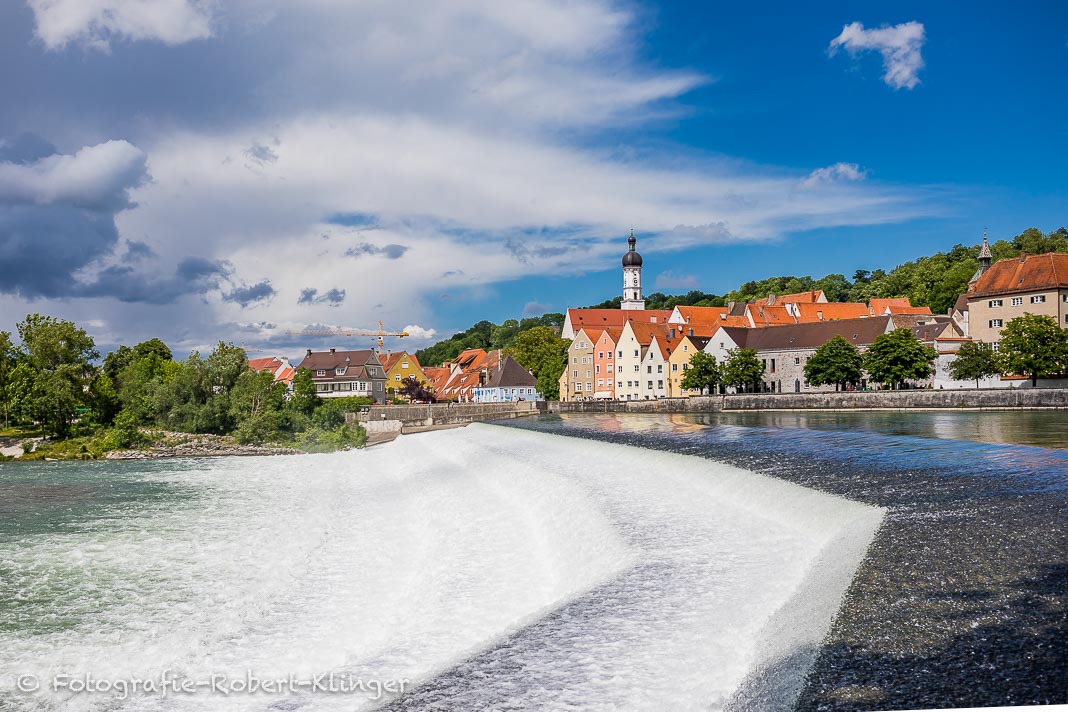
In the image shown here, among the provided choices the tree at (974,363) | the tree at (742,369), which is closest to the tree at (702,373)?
the tree at (742,369)

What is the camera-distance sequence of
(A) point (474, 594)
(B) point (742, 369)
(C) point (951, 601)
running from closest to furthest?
(C) point (951, 601)
(A) point (474, 594)
(B) point (742, 369)

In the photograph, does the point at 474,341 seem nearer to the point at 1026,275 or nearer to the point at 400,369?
the point at 400,369

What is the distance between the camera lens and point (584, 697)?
23.2 ft

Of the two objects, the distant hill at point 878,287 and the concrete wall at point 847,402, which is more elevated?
the distant hill at point 878,287

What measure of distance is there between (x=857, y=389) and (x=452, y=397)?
56.2m

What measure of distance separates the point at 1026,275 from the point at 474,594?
66.8 meters

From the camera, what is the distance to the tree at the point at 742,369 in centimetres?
7325

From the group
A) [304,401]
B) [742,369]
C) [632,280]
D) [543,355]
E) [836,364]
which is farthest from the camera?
[632,280]

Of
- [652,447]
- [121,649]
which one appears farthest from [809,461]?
[121,649]

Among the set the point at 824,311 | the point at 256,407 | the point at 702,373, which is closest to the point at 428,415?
the point at 256,407

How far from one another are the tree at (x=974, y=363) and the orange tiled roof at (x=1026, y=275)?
21.8 feet

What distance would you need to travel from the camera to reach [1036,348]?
177 ft

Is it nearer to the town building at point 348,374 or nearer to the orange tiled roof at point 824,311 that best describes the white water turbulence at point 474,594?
the town building at point 348,374

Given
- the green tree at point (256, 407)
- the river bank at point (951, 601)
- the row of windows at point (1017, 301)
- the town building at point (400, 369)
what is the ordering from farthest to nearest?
the town building at point (400, 369) < the row of windows at point (1017, 301) < the green tree at point (256, 407) < the river bank at point (951, 601)
